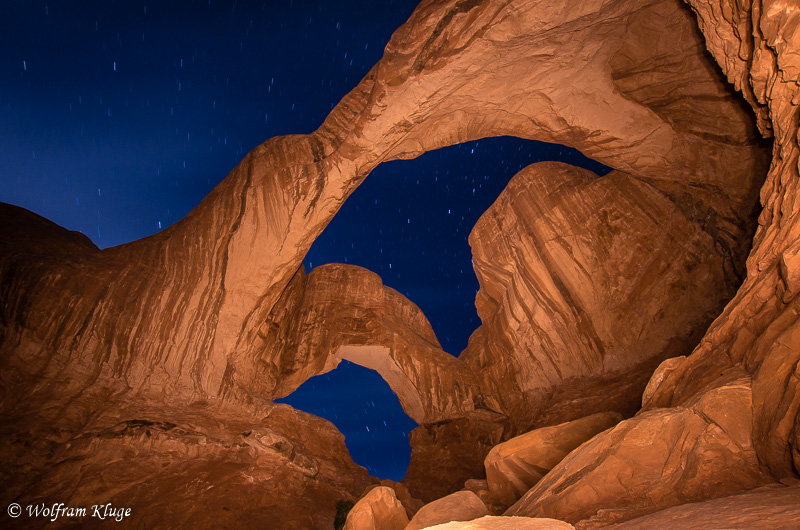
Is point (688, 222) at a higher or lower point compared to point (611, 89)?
lower

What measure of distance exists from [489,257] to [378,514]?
867cm

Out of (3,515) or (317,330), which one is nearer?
(3,515)

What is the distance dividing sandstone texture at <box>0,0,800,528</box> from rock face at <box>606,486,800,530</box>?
2.27 meters

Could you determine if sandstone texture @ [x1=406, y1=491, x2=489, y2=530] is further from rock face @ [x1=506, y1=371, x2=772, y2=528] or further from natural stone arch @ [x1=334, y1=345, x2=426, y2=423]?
natural stone arch @ [x1=334, y1=345, x2=426, y2=423]

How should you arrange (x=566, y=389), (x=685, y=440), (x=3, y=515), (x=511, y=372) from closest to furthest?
(x=685, y=440) → (x=3, y=515) → (x=566, y=389) → (x=511, y=372)

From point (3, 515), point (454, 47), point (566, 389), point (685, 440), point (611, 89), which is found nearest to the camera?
point (685, 440)

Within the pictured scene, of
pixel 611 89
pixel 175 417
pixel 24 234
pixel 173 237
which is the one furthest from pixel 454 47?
→ pixel 24 234

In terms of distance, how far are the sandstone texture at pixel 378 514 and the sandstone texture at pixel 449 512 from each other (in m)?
1.26

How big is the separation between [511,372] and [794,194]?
9.95 meters

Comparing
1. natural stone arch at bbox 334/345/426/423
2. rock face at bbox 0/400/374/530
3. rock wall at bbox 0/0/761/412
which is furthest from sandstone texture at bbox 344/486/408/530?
natural stone arch at bbox 334/345/426/423

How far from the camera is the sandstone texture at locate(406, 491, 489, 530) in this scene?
5094 mm

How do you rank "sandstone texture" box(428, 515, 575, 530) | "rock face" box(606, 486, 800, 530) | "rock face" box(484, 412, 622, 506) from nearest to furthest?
"rock face" box(606, 486, 800, 530)
"sandstone texture" box(428, 515, 575, 530)
"rock face" box(484, 412, 622, 506)

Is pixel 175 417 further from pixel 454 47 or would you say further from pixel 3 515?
pixel 454 47

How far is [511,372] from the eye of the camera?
1350cm
